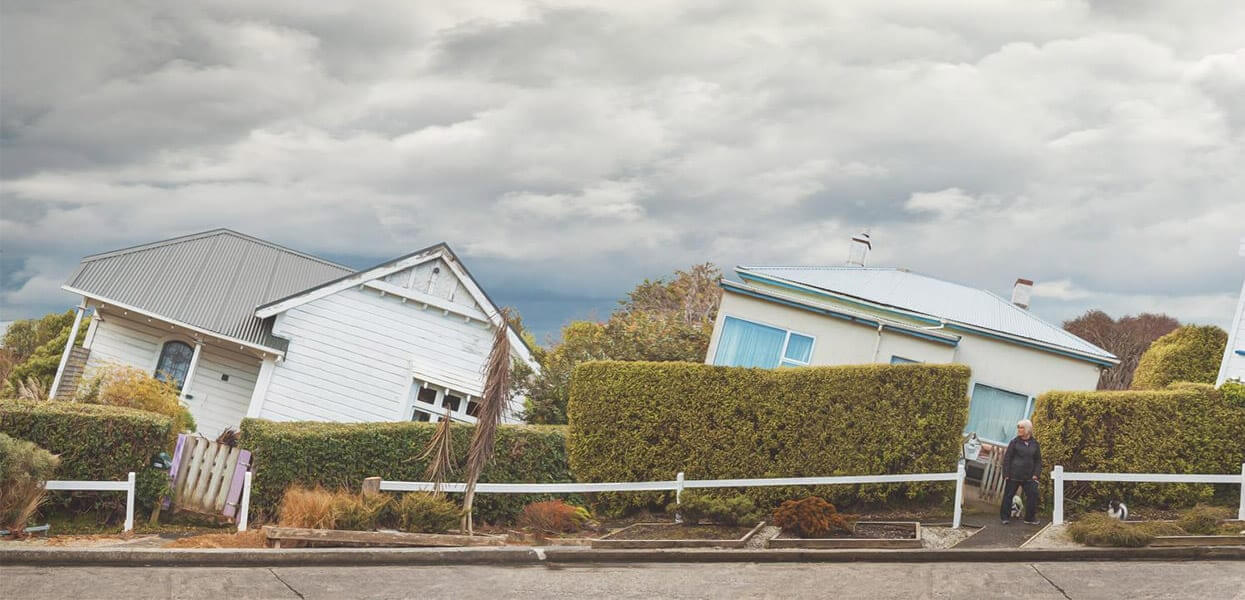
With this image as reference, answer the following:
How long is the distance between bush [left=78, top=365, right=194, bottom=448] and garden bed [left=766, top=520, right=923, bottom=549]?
1314 cm

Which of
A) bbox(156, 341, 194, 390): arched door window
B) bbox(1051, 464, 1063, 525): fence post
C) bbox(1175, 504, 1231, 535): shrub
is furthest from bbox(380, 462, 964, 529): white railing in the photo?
bbox(156, 341, 194, 390): arched door window

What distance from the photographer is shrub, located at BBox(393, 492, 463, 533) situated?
55.9 ft

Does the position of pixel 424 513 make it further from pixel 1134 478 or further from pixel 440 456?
Answer: pixel 1134 478

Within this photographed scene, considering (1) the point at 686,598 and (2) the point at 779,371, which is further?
(2) the point at 779,371

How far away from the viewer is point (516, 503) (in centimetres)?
1958

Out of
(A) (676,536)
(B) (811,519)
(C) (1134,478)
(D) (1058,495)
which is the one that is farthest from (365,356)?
(C) (1134,478)

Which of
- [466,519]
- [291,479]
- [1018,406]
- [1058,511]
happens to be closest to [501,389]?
[466,519]

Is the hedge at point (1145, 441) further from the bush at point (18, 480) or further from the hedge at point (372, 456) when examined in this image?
the bush at point (18, 480)

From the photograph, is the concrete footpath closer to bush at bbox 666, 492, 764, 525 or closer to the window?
bush at bbox 666, 492, 764, 525

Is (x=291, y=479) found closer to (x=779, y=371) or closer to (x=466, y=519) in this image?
(x=466, y=519)

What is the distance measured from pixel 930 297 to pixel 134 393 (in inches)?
772

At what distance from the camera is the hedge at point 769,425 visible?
20.2 metres

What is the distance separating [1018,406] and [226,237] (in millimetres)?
22945

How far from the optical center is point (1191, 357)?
29.0 metres
